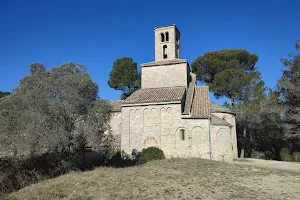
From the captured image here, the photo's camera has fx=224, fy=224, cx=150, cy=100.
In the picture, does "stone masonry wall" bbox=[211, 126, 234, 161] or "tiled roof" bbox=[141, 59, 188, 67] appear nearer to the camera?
"stone masonry wall" bbox=[211, 126, 234, 161]

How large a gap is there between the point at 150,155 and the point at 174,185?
25.1 ft

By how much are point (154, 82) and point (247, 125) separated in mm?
13988

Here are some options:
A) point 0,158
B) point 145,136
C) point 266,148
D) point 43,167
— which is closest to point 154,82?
point 145,136

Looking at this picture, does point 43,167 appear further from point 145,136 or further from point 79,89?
point 145,136

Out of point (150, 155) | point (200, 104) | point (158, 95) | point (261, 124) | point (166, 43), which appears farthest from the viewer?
point (261, 124)

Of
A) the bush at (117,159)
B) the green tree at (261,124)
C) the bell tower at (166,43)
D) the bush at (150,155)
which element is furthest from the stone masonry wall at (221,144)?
the green tree at (261,124)

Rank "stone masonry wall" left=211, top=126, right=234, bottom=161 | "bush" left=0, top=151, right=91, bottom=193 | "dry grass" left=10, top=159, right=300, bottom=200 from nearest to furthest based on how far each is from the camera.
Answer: "dry grass" left=10, top=159, right=300, bottom=200 → "bush" left=0, top=151, right=91, bottom=193 → "stone masonry wall" left=211, top=126, right=234, bottom=161

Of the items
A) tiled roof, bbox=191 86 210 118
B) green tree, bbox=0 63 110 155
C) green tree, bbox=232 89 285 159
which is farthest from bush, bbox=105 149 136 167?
green tree, bbox=232 89 285 159

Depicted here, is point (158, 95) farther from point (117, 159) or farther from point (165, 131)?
point (117, 159)

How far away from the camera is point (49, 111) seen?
12.5m

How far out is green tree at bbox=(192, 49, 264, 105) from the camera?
29.7 m

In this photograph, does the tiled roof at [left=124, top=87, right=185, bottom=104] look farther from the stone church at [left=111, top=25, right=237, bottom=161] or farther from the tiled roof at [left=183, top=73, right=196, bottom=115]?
the tiled roof at [left=183, top=73, right=196, bottom=115]

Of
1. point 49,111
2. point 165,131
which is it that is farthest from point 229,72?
point 49,111

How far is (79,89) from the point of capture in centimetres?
1383
